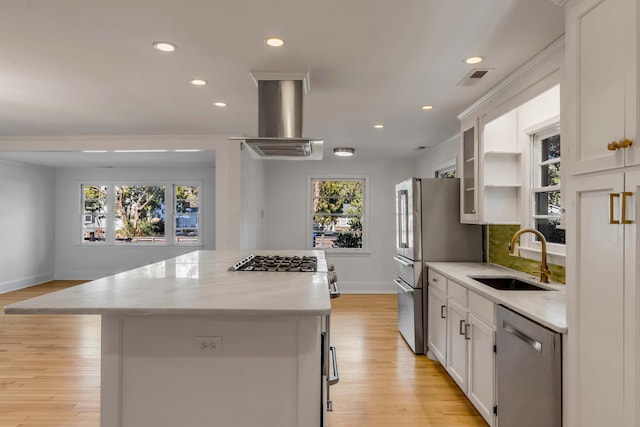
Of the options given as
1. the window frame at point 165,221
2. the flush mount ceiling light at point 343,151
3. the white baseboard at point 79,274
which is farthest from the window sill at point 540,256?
the white baseboard at point 79,274

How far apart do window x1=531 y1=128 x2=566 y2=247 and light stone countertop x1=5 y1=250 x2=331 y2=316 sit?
1837 mm

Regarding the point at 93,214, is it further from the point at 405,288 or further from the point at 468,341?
the point at 468,341

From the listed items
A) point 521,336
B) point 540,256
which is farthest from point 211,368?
point 540,256

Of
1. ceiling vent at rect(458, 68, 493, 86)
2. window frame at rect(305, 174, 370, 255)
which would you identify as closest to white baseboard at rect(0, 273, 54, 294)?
window frame at rect(305, 174, 370, 255)

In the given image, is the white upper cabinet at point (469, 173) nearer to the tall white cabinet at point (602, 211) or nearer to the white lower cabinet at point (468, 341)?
the white lower cabinet at point (468, 341)

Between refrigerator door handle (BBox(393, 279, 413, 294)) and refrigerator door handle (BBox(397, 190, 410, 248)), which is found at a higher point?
refrigerator door handle (BBox(397, 190, 410, 248))

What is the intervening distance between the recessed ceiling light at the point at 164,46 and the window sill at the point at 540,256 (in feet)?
9.39

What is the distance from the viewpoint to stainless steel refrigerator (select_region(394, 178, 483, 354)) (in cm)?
381

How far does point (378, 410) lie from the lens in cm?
273

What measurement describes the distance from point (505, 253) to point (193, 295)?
9.40ft

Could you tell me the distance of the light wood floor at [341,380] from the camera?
2.62 meters

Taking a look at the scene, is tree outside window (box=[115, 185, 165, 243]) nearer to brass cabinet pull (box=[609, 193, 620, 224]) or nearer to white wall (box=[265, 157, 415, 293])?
white wall (box=[265, 157, 415, 293])

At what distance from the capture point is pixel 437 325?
11.5 feet

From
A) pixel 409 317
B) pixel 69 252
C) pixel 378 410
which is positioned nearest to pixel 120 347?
pixel 378 410
